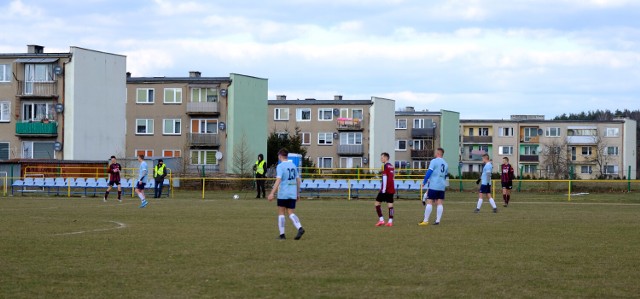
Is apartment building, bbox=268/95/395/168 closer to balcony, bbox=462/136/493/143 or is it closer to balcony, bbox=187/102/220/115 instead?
balcony, bbox=187/102/220/115

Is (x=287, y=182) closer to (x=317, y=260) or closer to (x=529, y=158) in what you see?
(x=317, y=260)

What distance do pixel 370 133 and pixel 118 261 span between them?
86.7 meters

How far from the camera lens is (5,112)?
7012 cm

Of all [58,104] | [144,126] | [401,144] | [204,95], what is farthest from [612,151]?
[58,104]

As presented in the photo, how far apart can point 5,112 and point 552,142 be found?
74.8m

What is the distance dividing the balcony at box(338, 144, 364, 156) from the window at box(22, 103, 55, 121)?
38.4 meters

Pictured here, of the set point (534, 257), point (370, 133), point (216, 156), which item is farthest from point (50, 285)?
point (370, 133)

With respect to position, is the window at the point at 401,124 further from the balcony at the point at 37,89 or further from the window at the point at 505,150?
the balcony at the point at 37,89

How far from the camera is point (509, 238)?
60.1 feet

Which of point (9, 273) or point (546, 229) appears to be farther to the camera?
→ point (546, 229)

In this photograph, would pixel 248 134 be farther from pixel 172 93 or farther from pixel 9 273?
pixel 9 273

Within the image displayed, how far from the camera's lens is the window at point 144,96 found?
79.6m

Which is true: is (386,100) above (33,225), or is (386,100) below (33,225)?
above

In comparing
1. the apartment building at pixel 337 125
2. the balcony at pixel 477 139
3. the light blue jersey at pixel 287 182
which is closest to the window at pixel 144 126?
the apartment building at pixel 337 125
